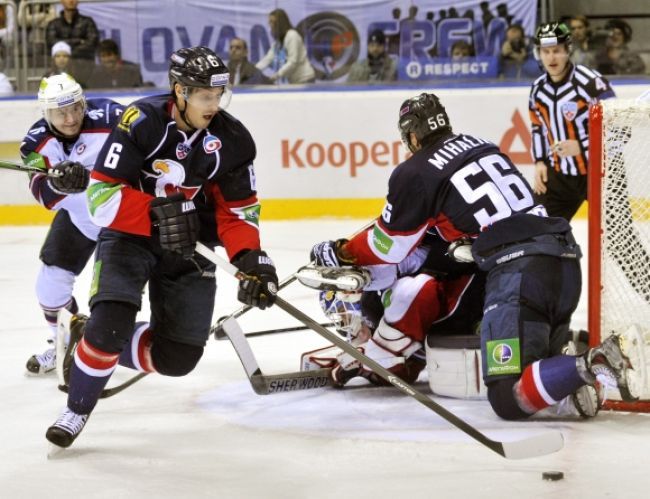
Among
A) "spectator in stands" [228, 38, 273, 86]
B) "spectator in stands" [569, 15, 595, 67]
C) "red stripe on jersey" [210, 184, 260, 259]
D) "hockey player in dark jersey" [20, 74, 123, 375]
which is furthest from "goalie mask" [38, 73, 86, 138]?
"spectator in stands" [569, 15, 595, 67]

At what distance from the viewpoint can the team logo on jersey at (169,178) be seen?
3250 mm

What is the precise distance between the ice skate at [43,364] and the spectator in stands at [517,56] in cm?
401

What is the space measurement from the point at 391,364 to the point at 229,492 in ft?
3.29

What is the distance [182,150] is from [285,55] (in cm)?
423

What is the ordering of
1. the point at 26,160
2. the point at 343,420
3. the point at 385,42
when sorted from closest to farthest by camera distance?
the point at 343,420, the point at 26,160, the point at 385,42

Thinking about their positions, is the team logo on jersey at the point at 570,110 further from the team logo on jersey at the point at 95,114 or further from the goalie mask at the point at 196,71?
the goalie mask at the point at 196,71

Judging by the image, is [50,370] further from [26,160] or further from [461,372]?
[461,372]

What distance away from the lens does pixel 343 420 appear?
3412 mm

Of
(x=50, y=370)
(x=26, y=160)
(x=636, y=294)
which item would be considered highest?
(x=26, y=160)

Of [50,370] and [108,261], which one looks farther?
[50,370]

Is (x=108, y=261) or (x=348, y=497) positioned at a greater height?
(x=108, y=261)

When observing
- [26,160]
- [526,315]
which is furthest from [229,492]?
[26,160]

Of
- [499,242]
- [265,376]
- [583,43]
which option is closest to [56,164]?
[265,376]

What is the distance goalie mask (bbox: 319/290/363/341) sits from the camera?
3.73 m
